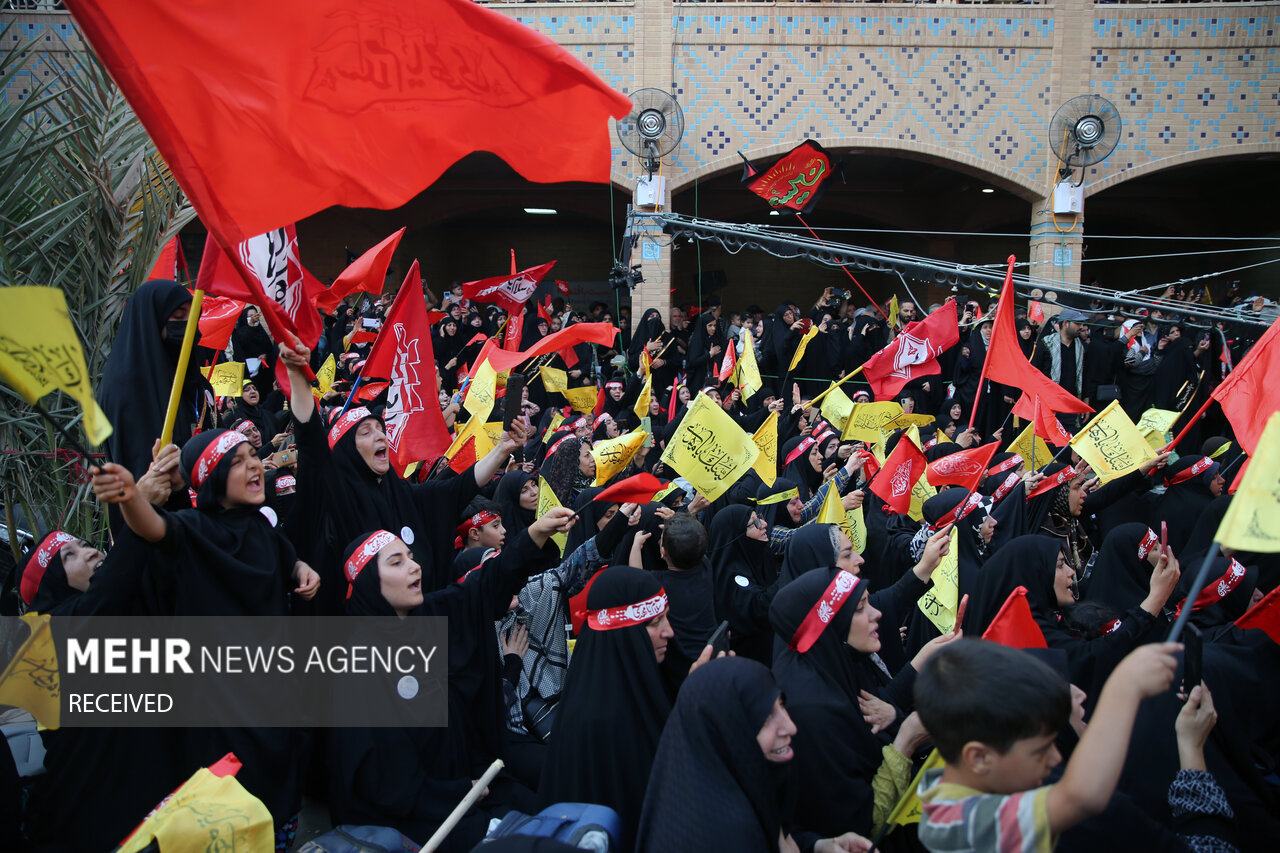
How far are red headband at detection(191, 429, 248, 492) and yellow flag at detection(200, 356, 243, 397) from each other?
422 centimetres

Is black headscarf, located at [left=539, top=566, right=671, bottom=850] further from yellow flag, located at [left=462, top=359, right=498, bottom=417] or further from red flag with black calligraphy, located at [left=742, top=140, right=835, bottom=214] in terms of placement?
red flag with black calligraphy, located at [left=742, top=140, right=835, bottom=214]

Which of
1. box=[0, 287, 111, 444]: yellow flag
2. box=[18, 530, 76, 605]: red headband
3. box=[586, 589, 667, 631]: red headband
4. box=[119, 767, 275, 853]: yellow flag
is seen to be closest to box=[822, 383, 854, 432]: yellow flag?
box=[586, 589, 667, 631]: red headband

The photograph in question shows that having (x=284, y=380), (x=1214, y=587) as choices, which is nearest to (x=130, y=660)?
(x=284, y=380)

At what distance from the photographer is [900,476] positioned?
5.32 m

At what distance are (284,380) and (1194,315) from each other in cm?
777

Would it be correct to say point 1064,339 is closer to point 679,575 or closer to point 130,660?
point 679,575

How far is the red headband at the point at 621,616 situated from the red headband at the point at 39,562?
6.90 ft

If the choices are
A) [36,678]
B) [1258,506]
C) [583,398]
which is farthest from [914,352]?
[36,678]

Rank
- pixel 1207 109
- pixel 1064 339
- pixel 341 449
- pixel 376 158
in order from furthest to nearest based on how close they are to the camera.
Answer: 1. pixel 1207 109
2. pixel 1064 339
3. pixel 341 449
4. pixel 376 158

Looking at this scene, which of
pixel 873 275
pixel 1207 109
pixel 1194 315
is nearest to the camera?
pixel 1194 315

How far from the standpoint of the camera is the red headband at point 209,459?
3031 millimetres

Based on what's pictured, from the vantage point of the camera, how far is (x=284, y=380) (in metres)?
4.36

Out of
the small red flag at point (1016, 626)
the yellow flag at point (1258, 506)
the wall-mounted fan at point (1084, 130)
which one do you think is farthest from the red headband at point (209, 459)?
the wall-mounted fan at point (1084, 130)

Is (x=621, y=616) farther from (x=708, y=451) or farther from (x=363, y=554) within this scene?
(x=708, y=451)
